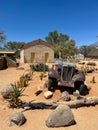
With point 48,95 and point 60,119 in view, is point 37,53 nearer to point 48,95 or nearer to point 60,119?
point 48,95

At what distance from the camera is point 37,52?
119 ft

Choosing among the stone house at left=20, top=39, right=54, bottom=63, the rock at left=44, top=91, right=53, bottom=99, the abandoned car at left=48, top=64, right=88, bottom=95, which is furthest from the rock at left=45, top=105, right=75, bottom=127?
the stone house at left=20, top=39, right=54, bottom=63

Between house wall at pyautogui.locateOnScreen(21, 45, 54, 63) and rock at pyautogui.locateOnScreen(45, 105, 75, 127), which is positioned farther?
house wall at pyautogui.locateOnScreen(21, 45, 54, 63)

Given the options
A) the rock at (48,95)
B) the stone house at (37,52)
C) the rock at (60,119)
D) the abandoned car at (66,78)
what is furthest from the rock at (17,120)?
the stone house at (37,52)

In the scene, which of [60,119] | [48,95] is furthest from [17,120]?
[48,95]

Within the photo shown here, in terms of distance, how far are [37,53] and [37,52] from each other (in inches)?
7.5

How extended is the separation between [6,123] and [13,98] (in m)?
1.52

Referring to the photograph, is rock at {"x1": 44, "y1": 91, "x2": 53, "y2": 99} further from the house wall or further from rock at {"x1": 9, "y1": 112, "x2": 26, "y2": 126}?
the house wall

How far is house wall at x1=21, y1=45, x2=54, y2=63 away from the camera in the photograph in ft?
117

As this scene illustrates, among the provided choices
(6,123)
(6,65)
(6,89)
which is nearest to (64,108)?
(6,123)

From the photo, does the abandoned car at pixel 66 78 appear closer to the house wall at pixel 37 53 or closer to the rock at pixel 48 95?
the rock at pixel 48 95

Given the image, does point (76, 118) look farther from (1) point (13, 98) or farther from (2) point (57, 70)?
(2) point (57, 70)

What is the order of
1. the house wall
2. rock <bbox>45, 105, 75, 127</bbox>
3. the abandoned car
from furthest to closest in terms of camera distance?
the house wall, the abandoned car, rock <bbox>45, 105, 75, 127</bbox>

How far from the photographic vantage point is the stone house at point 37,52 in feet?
117
